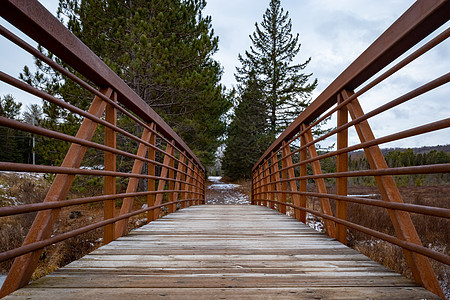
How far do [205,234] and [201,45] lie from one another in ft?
21.3

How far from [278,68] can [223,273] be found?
54.2 feet

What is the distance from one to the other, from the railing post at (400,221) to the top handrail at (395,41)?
27 cm

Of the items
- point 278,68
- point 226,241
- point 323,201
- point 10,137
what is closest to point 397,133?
point 323,201

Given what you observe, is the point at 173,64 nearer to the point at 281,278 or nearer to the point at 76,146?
the point at 76,146

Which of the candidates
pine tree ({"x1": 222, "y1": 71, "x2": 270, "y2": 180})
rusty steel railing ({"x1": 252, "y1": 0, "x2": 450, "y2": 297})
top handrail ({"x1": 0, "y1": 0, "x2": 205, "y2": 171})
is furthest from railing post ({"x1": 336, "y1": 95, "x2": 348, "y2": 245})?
pine tree ({"x1": 222, "y1": 71, "x2": 270, "y2": 180})

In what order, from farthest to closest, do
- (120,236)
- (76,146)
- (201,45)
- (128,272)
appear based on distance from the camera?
(201,45) < (120,236) < (76,146) < (128,272)

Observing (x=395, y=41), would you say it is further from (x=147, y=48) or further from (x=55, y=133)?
(x=147, y=48)

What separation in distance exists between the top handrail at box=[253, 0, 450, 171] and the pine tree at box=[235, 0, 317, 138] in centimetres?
1349

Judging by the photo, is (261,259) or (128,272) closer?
(128,272)

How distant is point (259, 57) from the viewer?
57.4 feet

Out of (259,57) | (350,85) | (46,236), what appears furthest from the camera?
(259,57)

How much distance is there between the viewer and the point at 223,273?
1465 millimetres

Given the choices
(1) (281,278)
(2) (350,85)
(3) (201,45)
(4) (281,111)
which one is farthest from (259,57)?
(1) (281,278)

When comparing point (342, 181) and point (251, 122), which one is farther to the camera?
point (251, 122)
